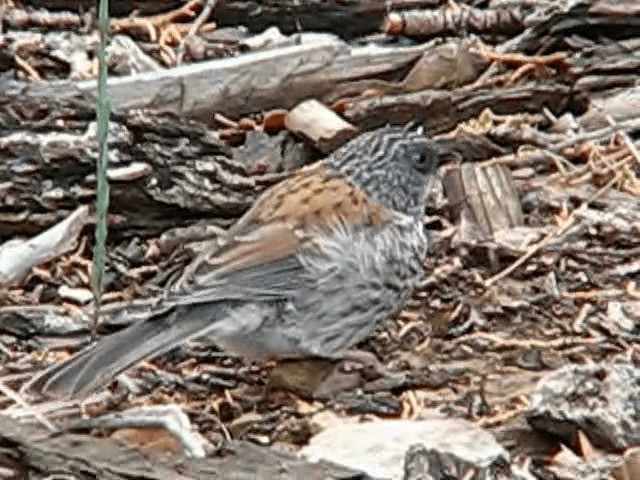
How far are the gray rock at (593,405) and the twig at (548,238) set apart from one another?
124 centimetres

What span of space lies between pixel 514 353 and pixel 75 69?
2.42 m

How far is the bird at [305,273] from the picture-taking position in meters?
5.84

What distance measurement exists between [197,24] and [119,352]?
294 cm

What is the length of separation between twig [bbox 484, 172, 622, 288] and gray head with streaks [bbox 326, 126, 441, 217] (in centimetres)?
38

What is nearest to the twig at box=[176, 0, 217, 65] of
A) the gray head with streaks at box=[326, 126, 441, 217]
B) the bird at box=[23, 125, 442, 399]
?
the gray head with streaks at box=[326, 126, 441, 217]

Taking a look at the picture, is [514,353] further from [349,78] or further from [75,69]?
[75,69]

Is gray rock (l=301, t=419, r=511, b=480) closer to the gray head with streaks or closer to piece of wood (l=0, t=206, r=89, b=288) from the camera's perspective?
the gray head with streaks

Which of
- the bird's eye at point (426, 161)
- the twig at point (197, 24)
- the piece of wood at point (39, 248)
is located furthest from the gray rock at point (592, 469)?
the twig at point (197, 24)

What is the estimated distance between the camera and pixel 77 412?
5.62m

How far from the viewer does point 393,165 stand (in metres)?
6.52

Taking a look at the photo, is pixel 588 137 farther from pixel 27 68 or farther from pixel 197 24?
pixel 27 68

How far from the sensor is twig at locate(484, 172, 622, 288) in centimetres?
673

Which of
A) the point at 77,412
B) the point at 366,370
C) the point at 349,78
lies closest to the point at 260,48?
the point at 349,78

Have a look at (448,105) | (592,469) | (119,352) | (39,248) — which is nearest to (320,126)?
(448,105)
